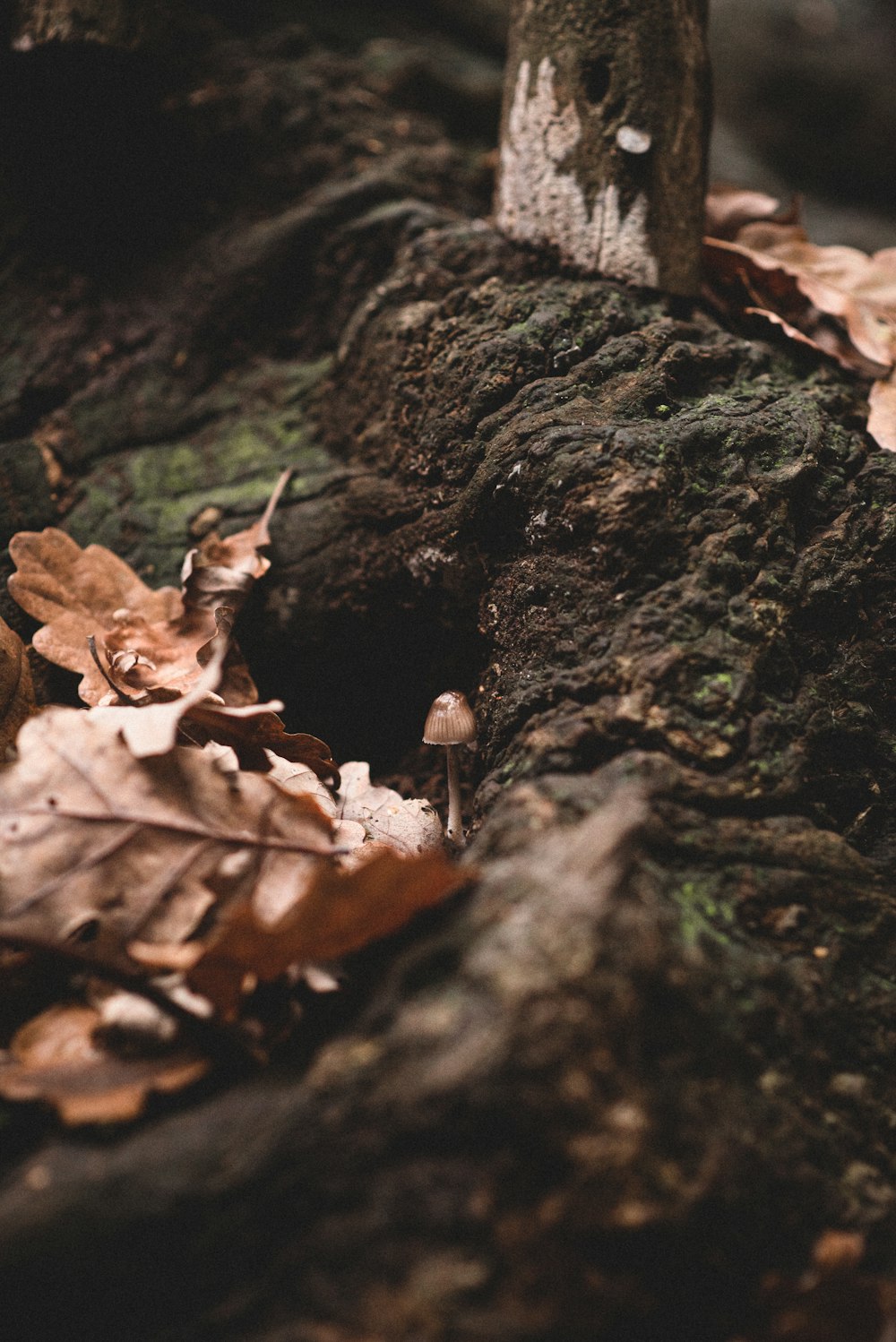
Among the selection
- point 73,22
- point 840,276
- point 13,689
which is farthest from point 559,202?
point 13,689

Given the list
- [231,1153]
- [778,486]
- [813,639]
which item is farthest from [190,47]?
[231,1153]

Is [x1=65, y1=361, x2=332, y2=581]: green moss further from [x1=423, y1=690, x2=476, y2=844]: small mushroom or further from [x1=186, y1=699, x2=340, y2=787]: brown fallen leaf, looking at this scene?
[x1=423, y1=690, x2=476, y2=844]: small mushroom

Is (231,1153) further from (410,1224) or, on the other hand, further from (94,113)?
(94,113)

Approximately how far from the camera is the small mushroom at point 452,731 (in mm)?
1804

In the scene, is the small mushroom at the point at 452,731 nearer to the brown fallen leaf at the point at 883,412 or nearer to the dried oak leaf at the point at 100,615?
the dried oak leaf at the point at 100,615

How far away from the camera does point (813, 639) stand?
5.16 feet

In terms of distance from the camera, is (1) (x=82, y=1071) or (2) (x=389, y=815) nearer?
(1) (x=82, y=1071)

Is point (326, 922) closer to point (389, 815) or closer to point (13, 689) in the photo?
point (389, 815)

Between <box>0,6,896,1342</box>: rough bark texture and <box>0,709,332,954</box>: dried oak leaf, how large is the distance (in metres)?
0.24

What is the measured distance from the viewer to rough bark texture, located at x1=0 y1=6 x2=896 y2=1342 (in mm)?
915

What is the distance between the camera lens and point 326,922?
1.07 m

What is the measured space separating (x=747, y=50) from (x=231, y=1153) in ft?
22.5

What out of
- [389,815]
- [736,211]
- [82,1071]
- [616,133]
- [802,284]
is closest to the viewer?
[82,1071]

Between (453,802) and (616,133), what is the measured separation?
1.65 meters
